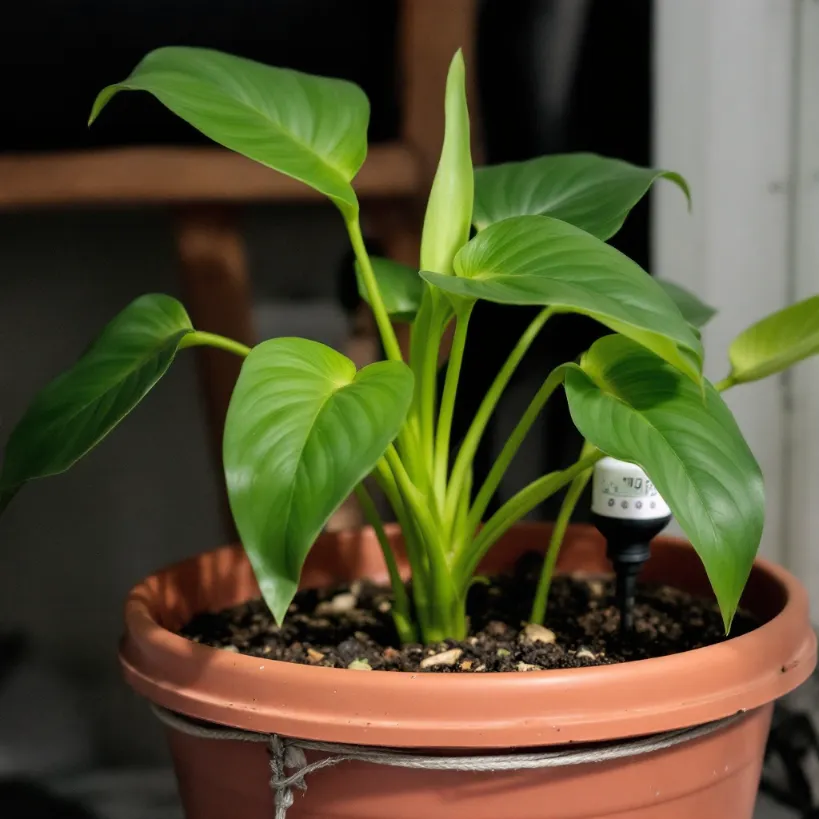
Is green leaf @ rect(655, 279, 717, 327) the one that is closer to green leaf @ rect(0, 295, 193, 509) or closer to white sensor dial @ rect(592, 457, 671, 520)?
white sensor dial @ rect(592, 457, 671, 520)

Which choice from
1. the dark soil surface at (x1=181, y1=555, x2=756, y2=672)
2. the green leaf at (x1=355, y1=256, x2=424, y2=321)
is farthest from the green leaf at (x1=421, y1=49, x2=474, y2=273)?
the dark soil surface at (x1=181, y1=555, x2=756, y2=672)

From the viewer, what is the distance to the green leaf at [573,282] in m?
0.47

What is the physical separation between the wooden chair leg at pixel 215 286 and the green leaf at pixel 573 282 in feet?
1.43

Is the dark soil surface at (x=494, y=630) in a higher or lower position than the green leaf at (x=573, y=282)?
lower

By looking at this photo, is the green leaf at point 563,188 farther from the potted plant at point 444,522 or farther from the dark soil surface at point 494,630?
the dark soil surface at point 494,630

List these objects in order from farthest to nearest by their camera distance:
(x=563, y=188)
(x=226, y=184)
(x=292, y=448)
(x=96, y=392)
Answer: (x=226, y=184), (x=563, y=188), (x=96, y=392), (x=292, y=448)

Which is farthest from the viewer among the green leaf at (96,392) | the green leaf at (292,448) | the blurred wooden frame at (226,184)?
the blurred wooden frame at (226,184)

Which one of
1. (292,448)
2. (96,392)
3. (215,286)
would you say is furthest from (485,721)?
(215,286)

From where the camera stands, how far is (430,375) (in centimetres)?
68

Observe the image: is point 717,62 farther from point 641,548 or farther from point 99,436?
point 99,436

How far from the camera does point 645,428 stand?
56 cm

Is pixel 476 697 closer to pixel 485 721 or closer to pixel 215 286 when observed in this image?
pixel 485 721

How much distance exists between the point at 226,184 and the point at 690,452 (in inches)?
22.8

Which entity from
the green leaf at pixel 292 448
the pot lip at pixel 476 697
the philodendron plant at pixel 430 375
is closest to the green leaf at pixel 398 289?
the philodendron plant at pixel 430 375
